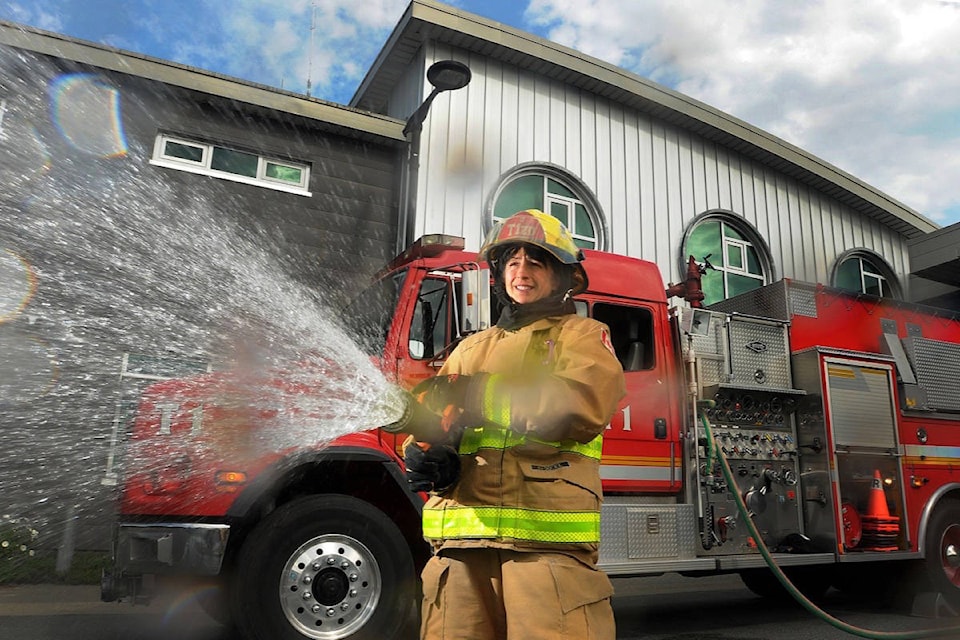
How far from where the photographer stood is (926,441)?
22.8 ft

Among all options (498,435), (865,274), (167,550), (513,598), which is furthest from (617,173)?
(513,598)

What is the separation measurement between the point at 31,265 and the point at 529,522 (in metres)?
6.37

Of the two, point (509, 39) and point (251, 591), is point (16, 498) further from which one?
point (509, 39)

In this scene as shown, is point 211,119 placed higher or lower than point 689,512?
higher

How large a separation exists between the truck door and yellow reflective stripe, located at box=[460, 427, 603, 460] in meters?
3.28

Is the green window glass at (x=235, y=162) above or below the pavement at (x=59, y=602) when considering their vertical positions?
above

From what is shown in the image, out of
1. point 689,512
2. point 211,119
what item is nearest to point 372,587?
point 689,512

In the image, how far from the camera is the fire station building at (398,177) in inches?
263

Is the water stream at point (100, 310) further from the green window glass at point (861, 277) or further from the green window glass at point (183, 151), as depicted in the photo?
the green window glass at point (861, 277)

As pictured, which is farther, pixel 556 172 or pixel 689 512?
pixel 556 172

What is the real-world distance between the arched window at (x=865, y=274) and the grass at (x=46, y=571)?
519 inches

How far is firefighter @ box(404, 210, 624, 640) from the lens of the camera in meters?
1.94

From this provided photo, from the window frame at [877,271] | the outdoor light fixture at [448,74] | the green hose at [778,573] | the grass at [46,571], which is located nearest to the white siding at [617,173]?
the window frame at [877,271]

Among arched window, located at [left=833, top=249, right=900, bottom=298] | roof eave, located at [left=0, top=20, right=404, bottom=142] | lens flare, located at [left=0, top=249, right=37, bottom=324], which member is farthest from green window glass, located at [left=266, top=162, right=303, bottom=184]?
arched window, located at [left=833, top=249, right=900, bottom=298]
